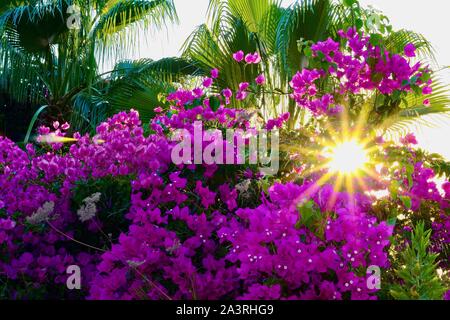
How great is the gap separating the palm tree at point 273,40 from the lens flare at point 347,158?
12.9 feet

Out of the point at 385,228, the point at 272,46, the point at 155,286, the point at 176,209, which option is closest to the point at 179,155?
the point at 176,209

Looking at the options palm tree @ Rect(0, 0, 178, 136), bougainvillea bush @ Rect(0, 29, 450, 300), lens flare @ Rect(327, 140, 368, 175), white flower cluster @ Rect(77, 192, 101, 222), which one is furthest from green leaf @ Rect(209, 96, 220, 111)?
palm tree @ Rect(0, 0, 178, 136)

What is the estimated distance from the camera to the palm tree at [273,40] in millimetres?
8508

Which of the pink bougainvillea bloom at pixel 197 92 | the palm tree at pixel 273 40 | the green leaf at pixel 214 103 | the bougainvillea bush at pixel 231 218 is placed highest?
the palm tree at pixel 273 40

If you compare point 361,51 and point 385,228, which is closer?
point 385,228

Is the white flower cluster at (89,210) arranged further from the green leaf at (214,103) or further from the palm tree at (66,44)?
the palm tree at (66,44)

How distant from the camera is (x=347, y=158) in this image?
3.79 meters

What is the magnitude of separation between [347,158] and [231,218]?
101 cm

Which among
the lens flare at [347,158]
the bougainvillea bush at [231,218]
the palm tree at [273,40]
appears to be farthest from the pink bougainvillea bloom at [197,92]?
the palm tree at [273,40]

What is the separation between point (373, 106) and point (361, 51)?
1.64 ft

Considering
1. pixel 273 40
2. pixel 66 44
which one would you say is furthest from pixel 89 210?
pixel 66 44

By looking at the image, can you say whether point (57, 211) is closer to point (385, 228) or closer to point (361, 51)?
point (385, 228)

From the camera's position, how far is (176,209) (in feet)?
9.59

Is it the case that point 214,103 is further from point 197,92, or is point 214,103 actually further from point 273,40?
point 273,40
